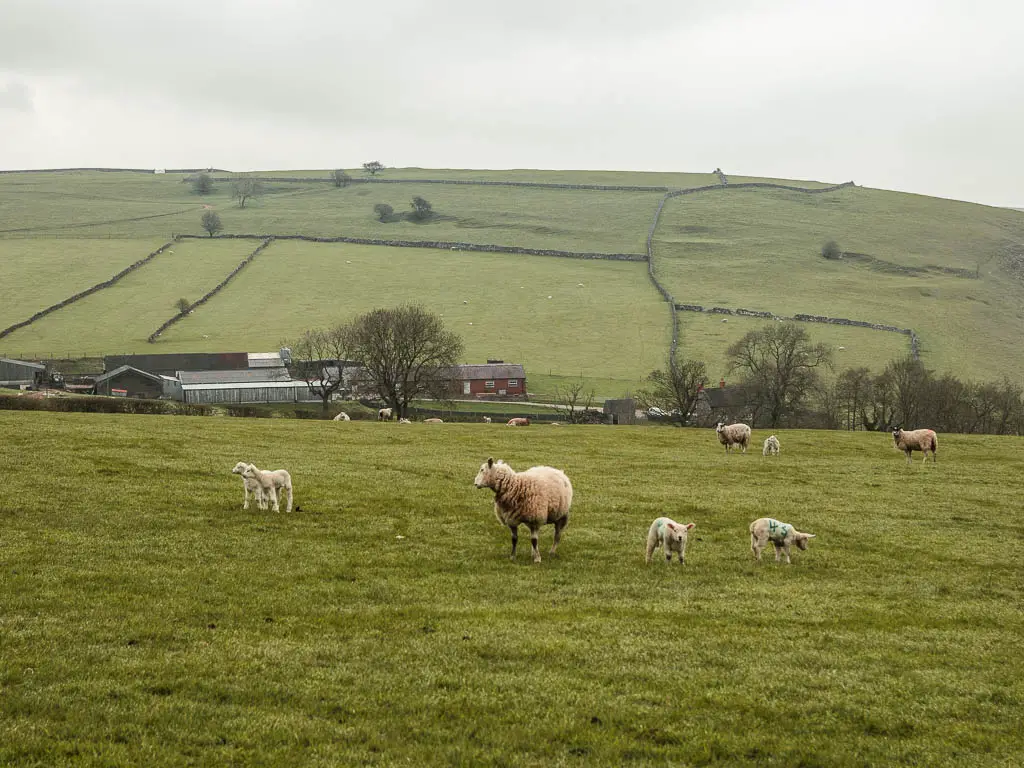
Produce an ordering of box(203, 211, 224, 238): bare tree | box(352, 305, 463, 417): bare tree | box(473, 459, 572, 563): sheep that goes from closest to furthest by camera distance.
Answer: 1. box(473, 459, 572, 563): sheep
2. box(352, 305, 463, 417): bare tree
3. box(203, 211, 224, 238): bare tree

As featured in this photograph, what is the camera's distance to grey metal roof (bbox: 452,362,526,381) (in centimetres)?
10212

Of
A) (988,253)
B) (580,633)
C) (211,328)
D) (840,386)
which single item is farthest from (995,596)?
(988,253)

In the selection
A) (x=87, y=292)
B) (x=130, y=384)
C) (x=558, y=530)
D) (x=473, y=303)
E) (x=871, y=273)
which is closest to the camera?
(x=558, y=530)

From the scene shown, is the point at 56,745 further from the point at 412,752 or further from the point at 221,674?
the point at 412,752

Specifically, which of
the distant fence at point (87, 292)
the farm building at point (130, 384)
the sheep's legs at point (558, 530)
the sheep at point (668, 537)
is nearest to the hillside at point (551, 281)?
the distant fence at point (87, 292)

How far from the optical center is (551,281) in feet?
473

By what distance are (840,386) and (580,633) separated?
75.6 m

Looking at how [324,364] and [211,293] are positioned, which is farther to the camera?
[211,293]

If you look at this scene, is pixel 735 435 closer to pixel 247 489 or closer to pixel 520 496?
pixel 520 496

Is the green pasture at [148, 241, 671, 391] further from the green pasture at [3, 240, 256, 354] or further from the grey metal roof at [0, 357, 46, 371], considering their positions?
the grey metal roof at [0, 357, 46, 371]

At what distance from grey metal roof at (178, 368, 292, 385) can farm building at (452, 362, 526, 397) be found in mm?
21889

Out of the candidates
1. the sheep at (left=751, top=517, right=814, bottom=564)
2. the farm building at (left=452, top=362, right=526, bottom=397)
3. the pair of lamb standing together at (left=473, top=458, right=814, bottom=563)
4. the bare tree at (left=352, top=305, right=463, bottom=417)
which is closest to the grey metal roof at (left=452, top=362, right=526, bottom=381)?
the farm building at (left=452, top=362, right=526, bottom=397)

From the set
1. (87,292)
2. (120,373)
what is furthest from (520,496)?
(87,292)

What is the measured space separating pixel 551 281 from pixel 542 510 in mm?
126279
